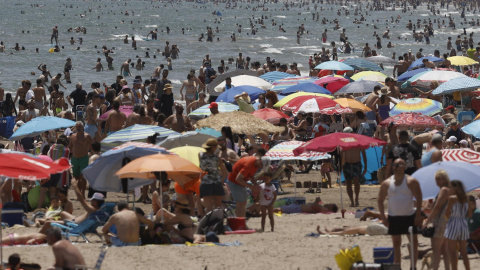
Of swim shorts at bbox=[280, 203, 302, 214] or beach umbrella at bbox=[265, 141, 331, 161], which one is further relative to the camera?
beach umbrella at bbox=[265, 141, 331, 161]

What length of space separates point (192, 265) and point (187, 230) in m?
1.01

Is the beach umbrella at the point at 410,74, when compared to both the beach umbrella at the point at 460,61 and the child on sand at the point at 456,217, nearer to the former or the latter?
the beach umbrella at the point at 460,61

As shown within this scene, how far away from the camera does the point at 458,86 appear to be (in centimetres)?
1644

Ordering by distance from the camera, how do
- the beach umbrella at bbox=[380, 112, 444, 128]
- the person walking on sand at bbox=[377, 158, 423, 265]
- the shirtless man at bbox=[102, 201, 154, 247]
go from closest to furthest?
the person walking on sand at bbox=[377, 158, 423, 265]
the shirtless man at bbox=[102, 201, 154, 247]
the beach umbrella at bbox=[380, 112, 444, 128]

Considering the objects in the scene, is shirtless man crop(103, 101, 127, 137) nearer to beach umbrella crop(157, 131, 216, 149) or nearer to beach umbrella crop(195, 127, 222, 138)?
beach umbrella crop(195, 127, 222, 138)

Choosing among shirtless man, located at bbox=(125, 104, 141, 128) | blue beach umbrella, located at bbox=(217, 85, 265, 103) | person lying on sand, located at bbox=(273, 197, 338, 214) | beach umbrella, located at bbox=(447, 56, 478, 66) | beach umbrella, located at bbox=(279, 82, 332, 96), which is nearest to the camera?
person lying on sand, located at bbox=(273, 197, 338, 214)

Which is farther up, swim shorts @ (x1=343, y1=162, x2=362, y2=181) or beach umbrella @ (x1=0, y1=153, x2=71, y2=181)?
beach umbrella @ (x1=0, y1=153, x2=71, y2=181)

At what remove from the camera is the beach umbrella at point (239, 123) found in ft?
41.8

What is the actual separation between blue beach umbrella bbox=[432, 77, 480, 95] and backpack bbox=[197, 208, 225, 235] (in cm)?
769

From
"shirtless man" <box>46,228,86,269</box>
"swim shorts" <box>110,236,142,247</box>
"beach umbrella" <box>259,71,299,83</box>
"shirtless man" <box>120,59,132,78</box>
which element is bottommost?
"shirtless man" <box>120,59,132,78</box>

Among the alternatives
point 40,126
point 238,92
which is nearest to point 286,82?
point 238,92

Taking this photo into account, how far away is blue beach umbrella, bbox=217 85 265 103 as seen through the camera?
56.9 feet

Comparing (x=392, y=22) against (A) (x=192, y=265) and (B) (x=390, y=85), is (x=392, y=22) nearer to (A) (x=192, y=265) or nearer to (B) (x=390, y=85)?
(B) (x=390, y=85)

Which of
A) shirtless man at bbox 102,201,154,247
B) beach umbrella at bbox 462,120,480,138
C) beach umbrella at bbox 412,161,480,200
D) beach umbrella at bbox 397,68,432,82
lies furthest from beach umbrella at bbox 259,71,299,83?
beach umbrella at bbox 412,161,480,200
